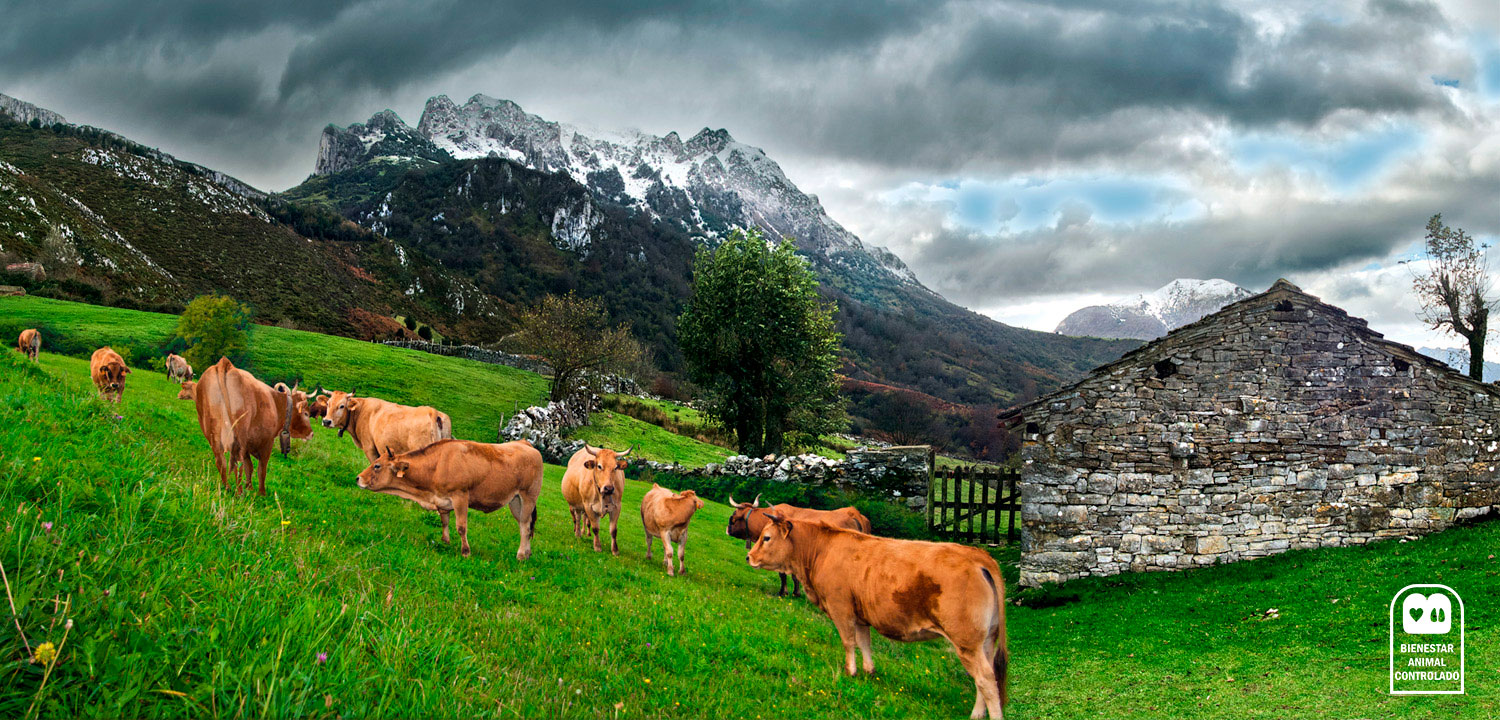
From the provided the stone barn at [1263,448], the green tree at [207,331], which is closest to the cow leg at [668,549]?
the stone barn at [1263,448]

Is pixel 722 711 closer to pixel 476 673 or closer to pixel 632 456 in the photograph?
pixel 476 673

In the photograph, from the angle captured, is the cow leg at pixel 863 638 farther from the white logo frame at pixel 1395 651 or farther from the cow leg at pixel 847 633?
the white logo frame at pixel 1395 651

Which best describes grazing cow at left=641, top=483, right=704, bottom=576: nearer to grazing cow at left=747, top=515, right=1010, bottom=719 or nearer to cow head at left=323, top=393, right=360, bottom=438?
grazing cow at left=747, top=515, right=1010, bottom=719

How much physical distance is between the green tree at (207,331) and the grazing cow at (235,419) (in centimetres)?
2259

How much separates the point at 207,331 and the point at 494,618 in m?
27.2

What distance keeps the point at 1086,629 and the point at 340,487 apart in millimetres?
12751

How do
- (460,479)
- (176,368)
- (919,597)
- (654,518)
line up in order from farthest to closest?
(176,368) → (654,518) → (460,479) → (919,597)

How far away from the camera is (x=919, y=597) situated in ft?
21.0

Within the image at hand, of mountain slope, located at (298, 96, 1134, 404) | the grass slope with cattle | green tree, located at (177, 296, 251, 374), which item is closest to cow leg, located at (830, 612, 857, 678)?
the grass slope with cattle

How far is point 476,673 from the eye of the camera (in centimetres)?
367

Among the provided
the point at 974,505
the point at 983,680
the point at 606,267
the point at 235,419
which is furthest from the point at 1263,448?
the point at 606,267

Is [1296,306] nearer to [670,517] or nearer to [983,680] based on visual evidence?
[983,680]

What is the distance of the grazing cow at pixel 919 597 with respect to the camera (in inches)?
240

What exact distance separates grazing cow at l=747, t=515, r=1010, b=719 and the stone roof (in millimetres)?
8218
